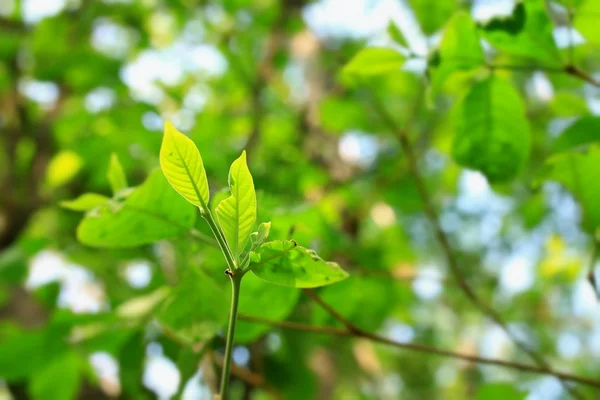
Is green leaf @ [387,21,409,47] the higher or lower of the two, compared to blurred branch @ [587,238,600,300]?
higher

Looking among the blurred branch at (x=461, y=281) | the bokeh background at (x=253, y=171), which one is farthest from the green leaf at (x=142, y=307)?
the blurred branch at (x=461, y=281)

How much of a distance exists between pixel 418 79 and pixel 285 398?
0.76 m

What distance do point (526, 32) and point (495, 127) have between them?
0.10 metres

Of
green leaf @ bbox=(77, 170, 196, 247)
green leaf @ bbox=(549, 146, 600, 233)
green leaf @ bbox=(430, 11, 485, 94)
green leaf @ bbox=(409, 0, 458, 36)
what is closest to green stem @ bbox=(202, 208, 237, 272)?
green leaf @ bbox=(77, 170, 196, 247)

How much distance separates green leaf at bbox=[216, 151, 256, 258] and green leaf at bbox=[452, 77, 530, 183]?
346 millimetres

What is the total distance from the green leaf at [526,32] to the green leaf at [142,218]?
0.35 m

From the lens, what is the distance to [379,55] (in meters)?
0.55

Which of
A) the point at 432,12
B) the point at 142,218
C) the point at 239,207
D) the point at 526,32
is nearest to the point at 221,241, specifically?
the point at 239,207

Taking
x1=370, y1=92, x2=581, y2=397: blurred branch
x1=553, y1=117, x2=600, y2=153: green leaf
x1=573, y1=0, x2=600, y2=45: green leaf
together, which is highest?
x1=573, y1=0, x2=600, y2=45: green leaf

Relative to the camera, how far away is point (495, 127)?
558 millimetres

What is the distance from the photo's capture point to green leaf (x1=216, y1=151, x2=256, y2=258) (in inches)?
12.1

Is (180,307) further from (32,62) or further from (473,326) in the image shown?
(473,326)

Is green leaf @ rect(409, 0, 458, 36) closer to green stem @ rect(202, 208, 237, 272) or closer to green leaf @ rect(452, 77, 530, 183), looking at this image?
green leaf @ rect(452, 77, 530, 183)

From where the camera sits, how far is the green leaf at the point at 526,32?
493mm
